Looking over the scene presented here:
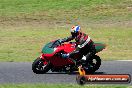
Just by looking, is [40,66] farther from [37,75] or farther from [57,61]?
[57,61]

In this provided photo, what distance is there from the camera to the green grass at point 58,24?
22.8 meters

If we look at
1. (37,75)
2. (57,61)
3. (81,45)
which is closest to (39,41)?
(57,61)

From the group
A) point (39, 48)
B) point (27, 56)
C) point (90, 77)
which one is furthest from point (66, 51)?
point (39, 48)

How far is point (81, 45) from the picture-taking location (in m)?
16.6

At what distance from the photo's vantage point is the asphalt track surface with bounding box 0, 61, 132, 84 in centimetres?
1589

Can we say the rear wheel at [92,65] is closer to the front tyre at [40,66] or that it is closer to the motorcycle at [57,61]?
the motorcycle at [57,61]

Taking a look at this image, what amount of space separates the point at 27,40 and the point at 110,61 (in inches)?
264

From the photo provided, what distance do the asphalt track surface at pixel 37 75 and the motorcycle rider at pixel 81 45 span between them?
67 cm

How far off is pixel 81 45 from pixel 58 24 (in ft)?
43.4

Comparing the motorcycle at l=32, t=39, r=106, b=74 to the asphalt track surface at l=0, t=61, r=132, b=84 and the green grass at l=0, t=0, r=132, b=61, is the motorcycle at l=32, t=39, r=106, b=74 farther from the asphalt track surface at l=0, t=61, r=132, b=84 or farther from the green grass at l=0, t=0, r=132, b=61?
the green grass at l=0, t=0, r=132, b=61

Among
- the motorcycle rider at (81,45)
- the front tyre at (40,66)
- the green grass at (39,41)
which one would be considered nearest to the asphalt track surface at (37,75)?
the front tyre at (40,66)

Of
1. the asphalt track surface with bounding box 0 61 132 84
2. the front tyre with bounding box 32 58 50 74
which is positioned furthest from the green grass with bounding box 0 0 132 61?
the front tyre with bounding box 32 58 50 74

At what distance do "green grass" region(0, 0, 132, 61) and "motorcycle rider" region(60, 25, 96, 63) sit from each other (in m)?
3.63

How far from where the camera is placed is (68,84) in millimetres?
14992
